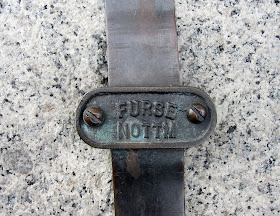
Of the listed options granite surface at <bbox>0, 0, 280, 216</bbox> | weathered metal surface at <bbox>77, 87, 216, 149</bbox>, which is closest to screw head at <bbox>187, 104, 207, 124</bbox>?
weathered metal surface at <bbox>77, 87, 216, 149</bbox>

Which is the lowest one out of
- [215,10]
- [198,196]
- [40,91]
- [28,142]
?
[198,196]

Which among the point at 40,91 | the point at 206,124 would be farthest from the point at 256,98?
the point at 40,91

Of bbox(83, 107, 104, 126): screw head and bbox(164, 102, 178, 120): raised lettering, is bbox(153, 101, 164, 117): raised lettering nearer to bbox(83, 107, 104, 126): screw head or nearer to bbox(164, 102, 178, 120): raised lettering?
bbox(164, 102, 178, 120): raised lettering

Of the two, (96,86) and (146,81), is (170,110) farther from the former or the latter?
(96,86)

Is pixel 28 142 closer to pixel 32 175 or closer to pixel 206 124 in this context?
pixel 32 175

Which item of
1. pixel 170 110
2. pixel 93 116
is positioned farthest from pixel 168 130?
pixel 93 116
